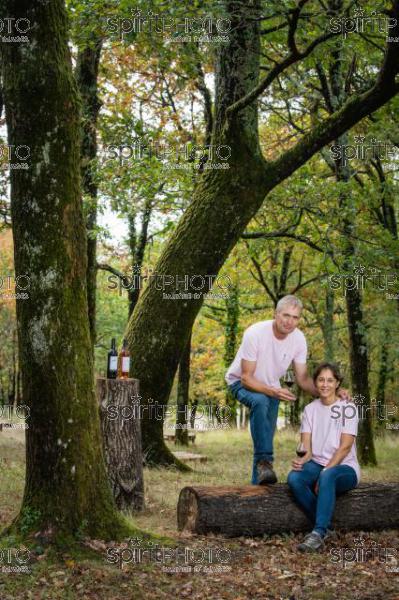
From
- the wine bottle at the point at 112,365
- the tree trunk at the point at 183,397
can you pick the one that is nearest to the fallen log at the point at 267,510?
the wine bottle at the point at 112,365

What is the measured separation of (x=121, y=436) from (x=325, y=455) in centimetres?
228

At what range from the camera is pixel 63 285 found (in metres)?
5.71

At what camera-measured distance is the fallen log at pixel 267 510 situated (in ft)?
21.4

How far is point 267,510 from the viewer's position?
664cm

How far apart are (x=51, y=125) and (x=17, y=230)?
3.02ft

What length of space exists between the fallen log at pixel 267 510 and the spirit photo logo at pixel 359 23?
5946 mm

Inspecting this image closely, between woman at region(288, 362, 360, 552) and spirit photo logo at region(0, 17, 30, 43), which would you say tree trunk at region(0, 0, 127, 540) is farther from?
woman at region(288, 362, 360, 552)

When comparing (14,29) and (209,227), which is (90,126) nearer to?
(209,227)

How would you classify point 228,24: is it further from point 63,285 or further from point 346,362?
point 346,362

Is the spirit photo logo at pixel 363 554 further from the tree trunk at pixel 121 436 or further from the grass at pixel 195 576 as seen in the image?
the tree trunk at pixel 121 436

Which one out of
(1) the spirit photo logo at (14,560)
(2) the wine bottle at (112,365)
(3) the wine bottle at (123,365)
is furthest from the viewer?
(3) the wine bottle at (123,365)

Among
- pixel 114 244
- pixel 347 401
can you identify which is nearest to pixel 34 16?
pixel 347 401

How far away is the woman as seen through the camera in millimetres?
6527

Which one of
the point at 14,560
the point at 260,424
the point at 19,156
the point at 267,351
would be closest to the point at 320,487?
the point at 260,424
